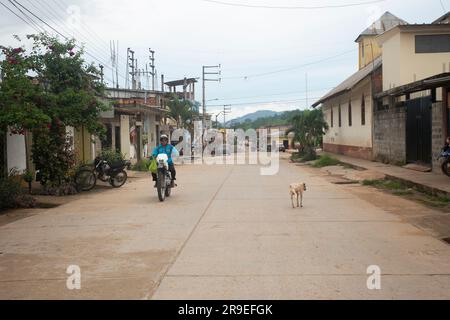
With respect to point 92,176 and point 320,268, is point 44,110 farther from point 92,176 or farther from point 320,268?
point 320,268

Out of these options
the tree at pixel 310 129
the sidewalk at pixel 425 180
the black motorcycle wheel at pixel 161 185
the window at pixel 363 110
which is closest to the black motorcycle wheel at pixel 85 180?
the black motorcycle wheel at pixel 161 185

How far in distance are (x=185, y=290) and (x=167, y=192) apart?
8899mm

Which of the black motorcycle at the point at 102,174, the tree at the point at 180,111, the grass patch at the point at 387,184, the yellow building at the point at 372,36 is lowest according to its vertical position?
the grass patch at the point at 387,184

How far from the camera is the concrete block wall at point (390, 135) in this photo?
73.5 ft

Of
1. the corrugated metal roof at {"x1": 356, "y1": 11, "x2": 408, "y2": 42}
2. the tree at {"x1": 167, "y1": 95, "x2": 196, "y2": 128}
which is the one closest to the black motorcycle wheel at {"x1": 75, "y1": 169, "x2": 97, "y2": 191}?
the tree at {"x1": 167, "y1": 95, "x2": 196, "y2": 128}

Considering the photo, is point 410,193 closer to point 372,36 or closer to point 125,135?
point 125,135

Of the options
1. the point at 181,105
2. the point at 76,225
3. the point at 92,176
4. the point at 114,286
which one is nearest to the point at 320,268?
the point at 114,286

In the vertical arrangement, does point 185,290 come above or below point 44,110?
below

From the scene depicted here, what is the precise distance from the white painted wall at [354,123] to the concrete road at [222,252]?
55.7 ft

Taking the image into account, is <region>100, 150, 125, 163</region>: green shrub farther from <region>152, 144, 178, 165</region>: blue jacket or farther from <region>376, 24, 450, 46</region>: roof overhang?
<region>376, 24, 450, 46</region>: roof overhang

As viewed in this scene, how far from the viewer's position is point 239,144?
71750 millimetres

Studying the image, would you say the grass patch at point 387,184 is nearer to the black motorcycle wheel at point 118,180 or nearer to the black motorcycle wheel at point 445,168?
the black motorcycle wheel at point 445,168
